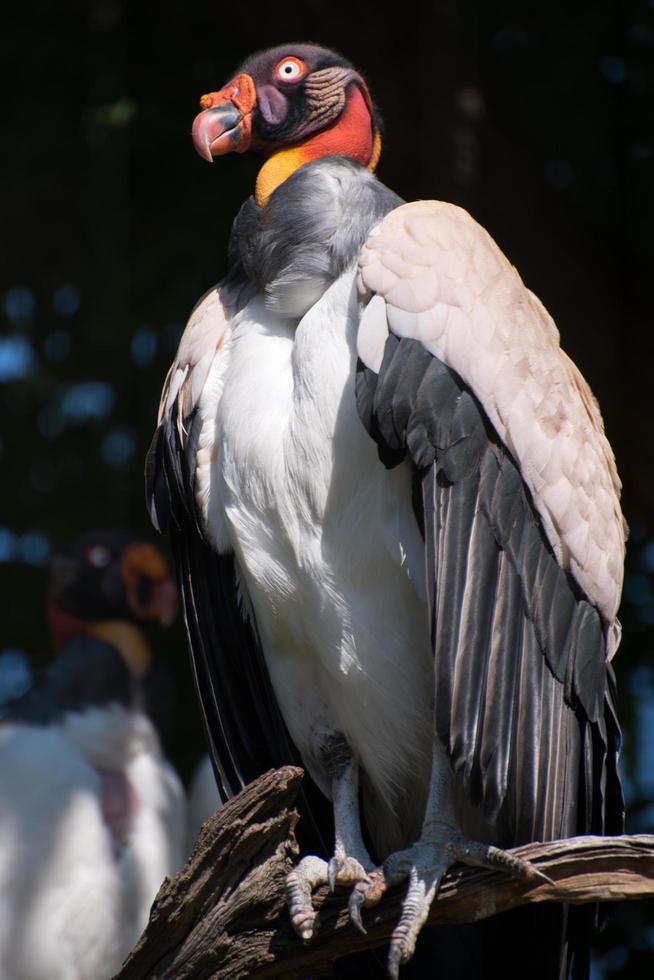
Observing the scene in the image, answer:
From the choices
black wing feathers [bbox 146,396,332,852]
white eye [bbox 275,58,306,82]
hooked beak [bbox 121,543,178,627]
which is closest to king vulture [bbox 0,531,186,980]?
hooked beak [bbox 121,543,178,627]

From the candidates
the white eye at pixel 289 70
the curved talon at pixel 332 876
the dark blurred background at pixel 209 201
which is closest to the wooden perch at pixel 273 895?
the curved talon at pixel 332 876

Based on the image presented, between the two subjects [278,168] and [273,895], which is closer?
[273,895]

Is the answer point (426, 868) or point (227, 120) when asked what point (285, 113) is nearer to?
point (227, 120)

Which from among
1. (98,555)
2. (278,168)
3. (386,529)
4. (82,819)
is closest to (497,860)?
(386,529)

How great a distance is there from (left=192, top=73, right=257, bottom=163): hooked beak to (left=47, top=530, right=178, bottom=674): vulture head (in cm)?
215

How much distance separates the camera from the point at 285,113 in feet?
9.87

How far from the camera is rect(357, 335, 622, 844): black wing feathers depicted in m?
2.52

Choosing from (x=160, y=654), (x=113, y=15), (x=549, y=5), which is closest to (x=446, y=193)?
(x=549, y=5)

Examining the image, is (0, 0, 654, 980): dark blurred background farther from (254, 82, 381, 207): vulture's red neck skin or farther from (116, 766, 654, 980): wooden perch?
(116, 766, 654, 980): wooden perch

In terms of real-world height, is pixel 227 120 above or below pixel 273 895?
above

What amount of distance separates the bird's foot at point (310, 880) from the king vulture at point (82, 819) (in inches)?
65.5

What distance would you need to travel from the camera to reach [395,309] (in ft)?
8.54

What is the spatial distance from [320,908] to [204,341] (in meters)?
1.07

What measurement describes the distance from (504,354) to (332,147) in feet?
2.19
